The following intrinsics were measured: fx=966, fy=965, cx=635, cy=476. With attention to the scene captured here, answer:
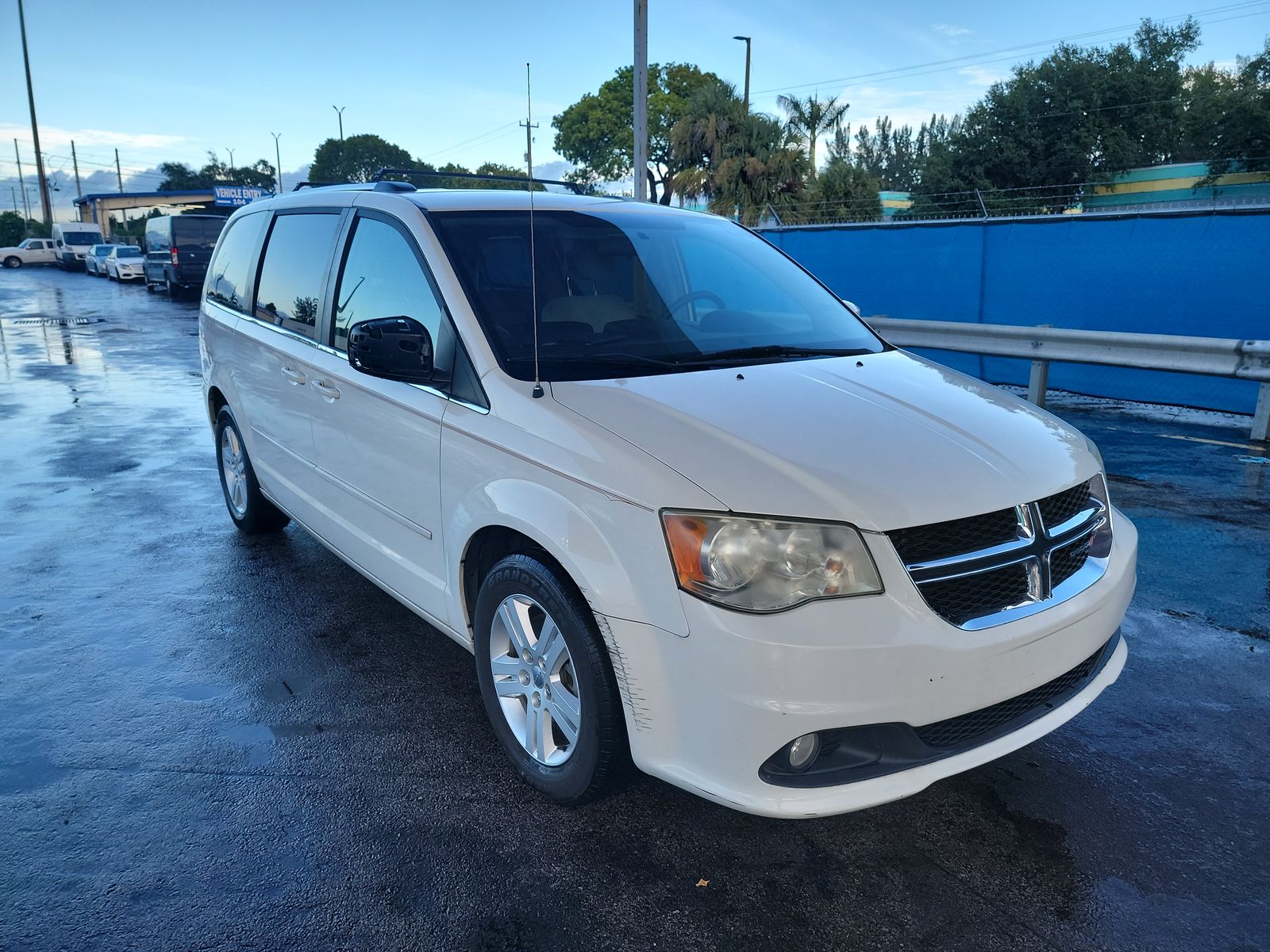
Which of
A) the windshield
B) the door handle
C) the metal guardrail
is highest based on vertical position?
the windshield

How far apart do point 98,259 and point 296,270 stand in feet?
145

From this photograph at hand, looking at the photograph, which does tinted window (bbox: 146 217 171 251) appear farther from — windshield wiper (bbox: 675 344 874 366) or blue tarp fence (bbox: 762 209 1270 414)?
windshield wiper (bbox: 675 344 874 366)

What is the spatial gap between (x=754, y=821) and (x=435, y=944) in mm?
986

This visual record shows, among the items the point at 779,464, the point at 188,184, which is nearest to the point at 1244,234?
the point at 779,464

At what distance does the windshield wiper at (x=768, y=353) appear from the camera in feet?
10.8

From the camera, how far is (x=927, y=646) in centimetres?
231

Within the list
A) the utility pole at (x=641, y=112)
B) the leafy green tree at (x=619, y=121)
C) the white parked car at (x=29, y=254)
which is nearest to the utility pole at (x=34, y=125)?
the white parked car at (x=29, y=254)

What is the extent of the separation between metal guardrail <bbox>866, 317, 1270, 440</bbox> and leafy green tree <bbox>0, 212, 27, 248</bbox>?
3267 inches

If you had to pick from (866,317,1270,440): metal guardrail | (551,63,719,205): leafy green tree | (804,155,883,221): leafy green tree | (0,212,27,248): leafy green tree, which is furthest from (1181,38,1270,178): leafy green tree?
(0,212,27,248): leafy green tree

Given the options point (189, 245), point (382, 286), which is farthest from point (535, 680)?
point (189, 245)

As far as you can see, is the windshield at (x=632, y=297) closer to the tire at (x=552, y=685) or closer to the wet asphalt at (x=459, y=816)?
the tire at (x=552, y=685)

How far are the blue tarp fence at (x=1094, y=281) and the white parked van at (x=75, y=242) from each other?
1908 inches

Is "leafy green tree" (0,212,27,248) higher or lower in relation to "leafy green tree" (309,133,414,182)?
lower

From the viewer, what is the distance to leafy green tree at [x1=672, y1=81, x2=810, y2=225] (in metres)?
37.4
